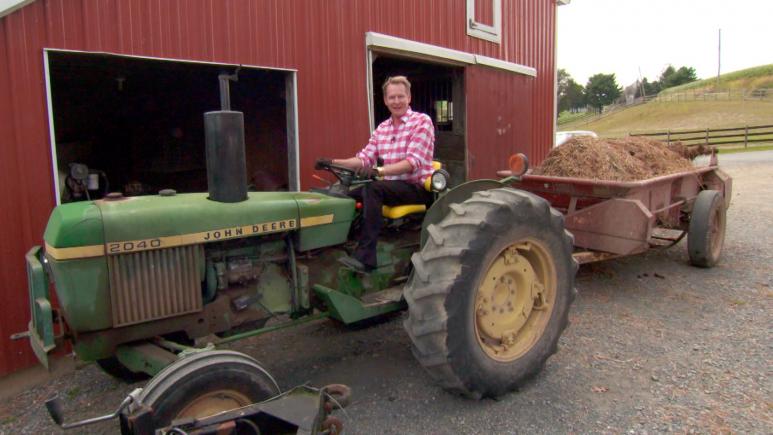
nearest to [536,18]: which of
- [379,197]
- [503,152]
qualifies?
[503,152]

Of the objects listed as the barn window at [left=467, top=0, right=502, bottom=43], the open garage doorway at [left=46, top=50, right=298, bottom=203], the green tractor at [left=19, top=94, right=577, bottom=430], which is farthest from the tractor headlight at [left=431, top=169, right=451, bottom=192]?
the barn window at [left=467, top=0, right=502, bottom=43]

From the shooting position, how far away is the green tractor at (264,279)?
2.53 meters

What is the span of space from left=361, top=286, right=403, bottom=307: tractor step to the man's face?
47.3 inches

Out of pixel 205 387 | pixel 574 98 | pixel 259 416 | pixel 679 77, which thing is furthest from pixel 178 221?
pixel 679 77

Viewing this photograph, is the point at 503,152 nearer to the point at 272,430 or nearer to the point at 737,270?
the point at 737,270

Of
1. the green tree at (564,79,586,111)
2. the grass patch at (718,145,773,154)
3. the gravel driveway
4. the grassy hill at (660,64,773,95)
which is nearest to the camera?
the gravel driveway

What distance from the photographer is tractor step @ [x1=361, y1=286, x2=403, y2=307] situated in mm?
3396

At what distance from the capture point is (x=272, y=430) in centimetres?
235

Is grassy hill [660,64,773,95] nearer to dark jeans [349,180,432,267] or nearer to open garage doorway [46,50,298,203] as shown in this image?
open garage doorway [46,50,298,203]

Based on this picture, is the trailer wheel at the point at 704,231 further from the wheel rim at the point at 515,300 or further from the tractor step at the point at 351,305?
the tractor step at the point at 351,305

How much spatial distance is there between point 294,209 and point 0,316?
237 cm

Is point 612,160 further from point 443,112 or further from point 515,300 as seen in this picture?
point 443,112

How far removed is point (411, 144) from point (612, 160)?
2.65 meters

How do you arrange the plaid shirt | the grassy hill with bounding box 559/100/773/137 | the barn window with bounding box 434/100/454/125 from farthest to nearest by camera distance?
the grassy hill with bounding box 559/100/773/137, the barn window with bounding box 434/100/454/125, the plaid shirt
